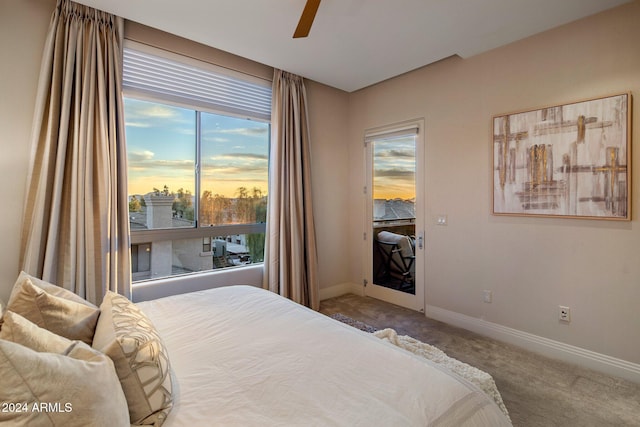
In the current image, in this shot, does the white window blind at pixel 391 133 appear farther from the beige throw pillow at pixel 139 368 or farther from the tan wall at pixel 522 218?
the beige throw pillow at pixel 139 368

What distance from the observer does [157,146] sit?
9.65ft

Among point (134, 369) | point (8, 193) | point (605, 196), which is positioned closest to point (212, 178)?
point (8, 193)

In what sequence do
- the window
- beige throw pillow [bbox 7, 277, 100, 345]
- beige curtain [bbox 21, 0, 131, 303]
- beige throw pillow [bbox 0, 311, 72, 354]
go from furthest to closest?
1. the window
2. beige curtain [bbox 21, 0, 131, 303]
3. beige throw pillow [bbox 7, 277, 100, 345]
4. beige throw pillow [bbox 0, 311, 72, 354]

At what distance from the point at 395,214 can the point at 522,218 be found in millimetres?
1448

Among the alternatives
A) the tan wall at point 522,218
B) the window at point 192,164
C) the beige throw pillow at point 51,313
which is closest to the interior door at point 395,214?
the tan wall at point 522,218

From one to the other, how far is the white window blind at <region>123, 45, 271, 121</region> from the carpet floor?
278 cm

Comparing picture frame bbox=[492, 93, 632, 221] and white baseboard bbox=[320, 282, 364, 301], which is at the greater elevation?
picture frame bbox=[492, 93, 632, 221]

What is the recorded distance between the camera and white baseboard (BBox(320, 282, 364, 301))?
13.6 ft

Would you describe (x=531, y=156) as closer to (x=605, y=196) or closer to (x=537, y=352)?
(x=605, y=196)

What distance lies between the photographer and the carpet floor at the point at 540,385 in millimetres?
1872

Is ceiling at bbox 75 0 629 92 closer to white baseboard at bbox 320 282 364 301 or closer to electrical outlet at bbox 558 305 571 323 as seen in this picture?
electrical outlet at bbox 558 305 571 323

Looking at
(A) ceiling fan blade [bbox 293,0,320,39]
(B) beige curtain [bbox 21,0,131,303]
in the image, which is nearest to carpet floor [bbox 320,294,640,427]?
(B) beige curtain [bbox 21,0,131,303]

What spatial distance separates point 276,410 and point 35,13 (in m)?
3.14

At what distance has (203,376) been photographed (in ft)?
4.06
